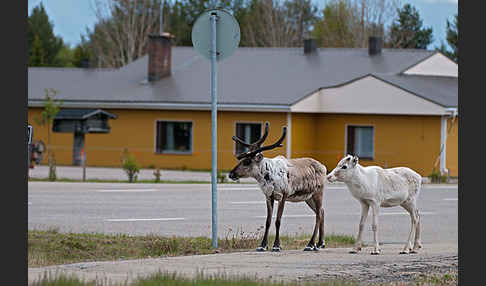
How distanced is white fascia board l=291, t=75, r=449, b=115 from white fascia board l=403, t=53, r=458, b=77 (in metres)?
3.54

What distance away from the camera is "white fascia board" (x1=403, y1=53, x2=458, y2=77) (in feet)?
137

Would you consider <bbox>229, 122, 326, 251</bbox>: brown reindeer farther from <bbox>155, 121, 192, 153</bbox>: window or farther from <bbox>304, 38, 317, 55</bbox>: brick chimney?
<bbox>304, 38, 317, 55</bbox>: brick chimney

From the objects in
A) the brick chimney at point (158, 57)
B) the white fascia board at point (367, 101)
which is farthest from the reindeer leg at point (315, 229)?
the brick chimney at point (158, 57)

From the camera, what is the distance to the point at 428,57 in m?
42.3

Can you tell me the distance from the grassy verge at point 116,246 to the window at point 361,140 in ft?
87.0

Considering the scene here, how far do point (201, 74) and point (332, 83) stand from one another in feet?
20.6

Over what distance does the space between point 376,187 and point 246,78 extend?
101 feet

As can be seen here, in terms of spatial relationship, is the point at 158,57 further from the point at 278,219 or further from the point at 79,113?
the point at 278,219

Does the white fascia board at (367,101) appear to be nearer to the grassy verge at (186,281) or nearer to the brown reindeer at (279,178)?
the brown reindeer at (279,178)

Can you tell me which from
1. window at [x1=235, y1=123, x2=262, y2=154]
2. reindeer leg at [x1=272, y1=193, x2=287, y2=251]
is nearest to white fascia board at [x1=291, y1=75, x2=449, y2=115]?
window at [x1=235, y1=123, x2=262, y2=154]

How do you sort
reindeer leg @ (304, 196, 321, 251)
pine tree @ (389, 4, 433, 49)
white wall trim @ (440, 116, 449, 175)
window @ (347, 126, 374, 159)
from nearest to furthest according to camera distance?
reindeer leg @ (304, 196, 321, 251) → white wall trim @ (440, 116, 449, 175) → window @ (347, 126, 374, 159) → pine tree @ (389, 4, 433, 49)

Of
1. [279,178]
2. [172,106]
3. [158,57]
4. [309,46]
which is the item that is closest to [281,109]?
[172,106]

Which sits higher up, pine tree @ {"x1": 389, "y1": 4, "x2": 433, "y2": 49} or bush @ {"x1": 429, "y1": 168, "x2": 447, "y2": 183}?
pine tree @ {"x1": 389, "y1": 4, "x2": 433, "y2": 49}

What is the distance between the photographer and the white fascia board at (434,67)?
137 feet
